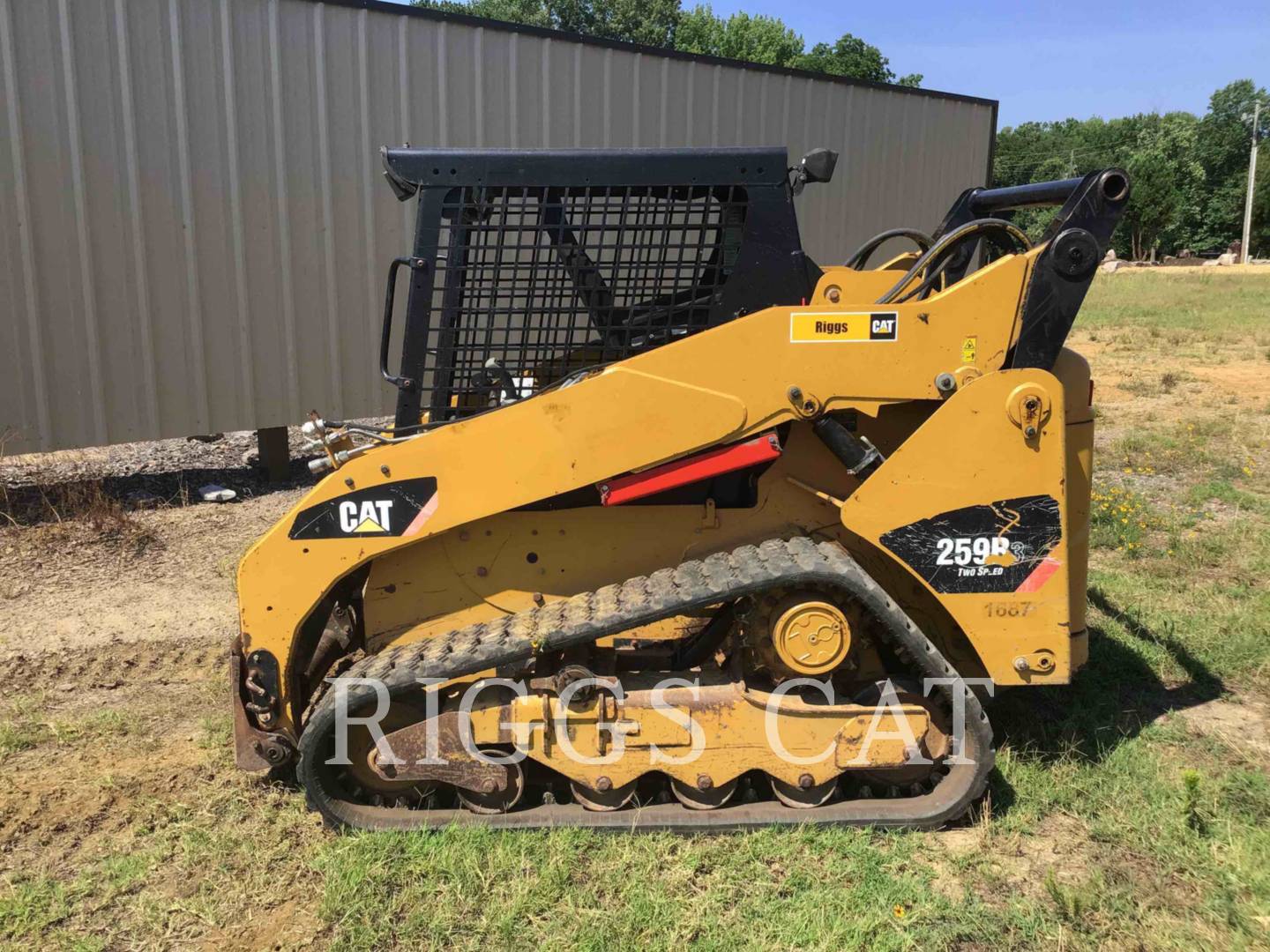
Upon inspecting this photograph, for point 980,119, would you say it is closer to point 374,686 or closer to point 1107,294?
point 374,686

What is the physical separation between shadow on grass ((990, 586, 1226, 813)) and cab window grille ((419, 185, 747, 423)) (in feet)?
6.95

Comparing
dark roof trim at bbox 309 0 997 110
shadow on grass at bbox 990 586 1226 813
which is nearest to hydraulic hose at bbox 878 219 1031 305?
shadow on grass at bbox 990 586 1226 813

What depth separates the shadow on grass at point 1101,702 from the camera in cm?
375

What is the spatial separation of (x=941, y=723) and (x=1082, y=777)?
0.71 meters

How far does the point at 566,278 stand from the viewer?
11.6ft

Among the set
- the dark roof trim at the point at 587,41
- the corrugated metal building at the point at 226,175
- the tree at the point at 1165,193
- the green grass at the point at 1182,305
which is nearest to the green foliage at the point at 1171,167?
the tree at the point at 1165,193

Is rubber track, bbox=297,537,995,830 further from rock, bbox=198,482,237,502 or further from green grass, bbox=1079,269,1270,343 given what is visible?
green grass, bbox=1079,269,1270,343

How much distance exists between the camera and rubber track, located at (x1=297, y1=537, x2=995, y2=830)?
3061 mm

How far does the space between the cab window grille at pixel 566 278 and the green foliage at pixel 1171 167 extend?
33660 millimetres

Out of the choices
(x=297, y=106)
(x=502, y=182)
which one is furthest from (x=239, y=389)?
(x=502, y=182)

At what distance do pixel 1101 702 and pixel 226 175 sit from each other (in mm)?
6955

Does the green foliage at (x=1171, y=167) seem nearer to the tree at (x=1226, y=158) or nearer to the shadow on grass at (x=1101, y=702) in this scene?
the tree at (x=1226, y=158)

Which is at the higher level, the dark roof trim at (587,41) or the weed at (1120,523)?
the dark roof trim at (587,41)

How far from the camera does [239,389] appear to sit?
299 inches
